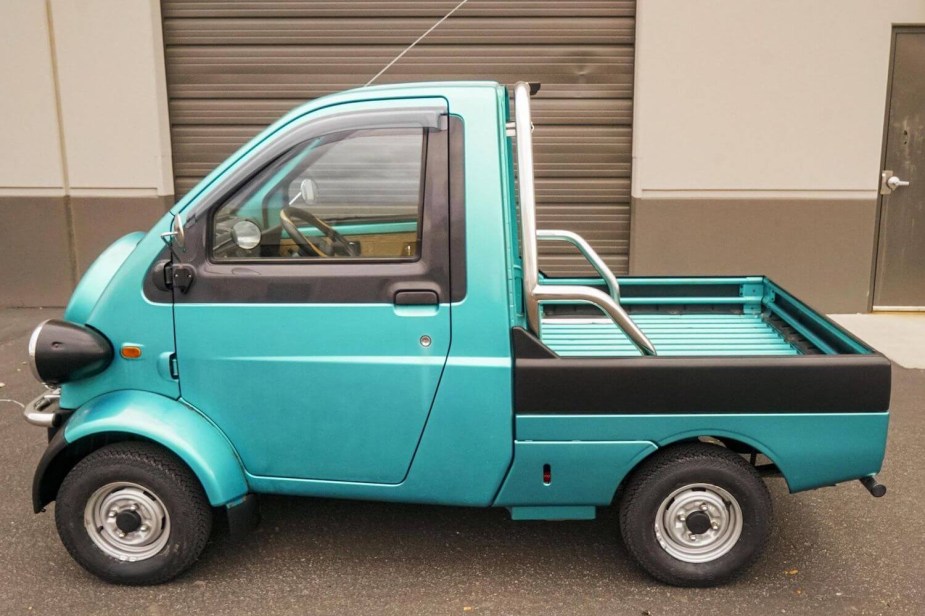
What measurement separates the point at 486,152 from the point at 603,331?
52.1 inches

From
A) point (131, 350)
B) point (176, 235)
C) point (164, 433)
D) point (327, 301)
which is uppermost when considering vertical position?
point (176, 235)

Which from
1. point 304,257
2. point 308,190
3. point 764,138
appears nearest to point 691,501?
point 304,257

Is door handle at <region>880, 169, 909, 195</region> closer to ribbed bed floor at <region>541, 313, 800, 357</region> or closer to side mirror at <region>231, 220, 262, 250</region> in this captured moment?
ribbed bed floor at <region>541, 313, 800, 357</region>

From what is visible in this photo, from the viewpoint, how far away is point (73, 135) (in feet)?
25.8

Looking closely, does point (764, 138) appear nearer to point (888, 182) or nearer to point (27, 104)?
point (888, 182)

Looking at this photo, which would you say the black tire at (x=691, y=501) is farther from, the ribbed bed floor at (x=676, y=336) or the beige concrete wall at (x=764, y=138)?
the beige concrete wall at (x=764, y=138)

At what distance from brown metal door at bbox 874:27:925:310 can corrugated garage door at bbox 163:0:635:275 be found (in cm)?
231

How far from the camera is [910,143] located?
25.1 feet

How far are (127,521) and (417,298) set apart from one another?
1433 millimetres

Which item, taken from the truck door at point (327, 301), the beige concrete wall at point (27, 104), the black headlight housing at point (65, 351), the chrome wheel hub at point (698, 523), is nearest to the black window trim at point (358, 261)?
the truck door at point (327, 301)

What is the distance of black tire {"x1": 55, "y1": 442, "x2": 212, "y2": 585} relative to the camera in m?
3.25

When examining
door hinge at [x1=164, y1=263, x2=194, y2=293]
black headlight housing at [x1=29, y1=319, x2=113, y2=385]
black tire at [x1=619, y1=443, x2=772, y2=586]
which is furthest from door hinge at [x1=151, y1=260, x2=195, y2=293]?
black tire at [x1=619, y1=443, x2=772, y2=586]

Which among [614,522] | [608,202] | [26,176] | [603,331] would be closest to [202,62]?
[26,176]

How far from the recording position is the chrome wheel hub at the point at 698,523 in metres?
3.26
